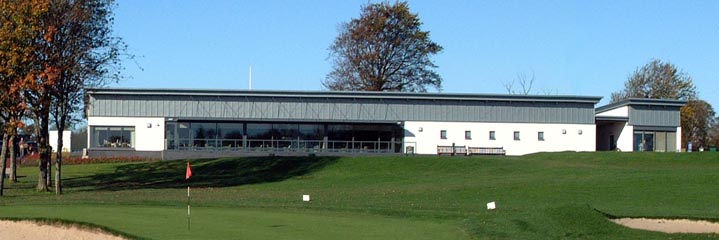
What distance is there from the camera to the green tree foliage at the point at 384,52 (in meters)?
83.6

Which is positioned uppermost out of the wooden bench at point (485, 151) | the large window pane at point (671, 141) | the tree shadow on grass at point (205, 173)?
the large window pane at point (671, 141)

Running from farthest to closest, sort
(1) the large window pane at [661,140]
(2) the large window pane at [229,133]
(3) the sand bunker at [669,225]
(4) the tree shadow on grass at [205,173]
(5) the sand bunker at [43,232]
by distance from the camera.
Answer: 1. (1) the large window pane at [661,140]
2. (2) the large window pane at [229,133]
3. (4) the tree shadow on grass at [205,173]
4. (3) the sand bunker at [669,225]
5. (5) the sand bunker at [43,232]

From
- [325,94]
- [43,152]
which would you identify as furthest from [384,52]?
[43,152]

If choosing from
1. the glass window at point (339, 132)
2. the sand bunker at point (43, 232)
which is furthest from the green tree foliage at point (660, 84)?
the sand bunker at point (43, 232)

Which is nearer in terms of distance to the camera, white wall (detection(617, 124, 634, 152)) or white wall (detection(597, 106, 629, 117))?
white wall (detection(617, 124, 634, 152))

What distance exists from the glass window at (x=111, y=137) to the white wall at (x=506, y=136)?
22.5 m

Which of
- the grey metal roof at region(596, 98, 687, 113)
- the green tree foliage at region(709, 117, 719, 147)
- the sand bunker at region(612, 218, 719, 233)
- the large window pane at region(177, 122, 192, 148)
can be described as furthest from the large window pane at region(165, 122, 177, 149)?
the green tree foliage at region(709, 117, 719, 147)

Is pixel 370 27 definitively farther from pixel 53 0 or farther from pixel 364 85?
pixel 53 0

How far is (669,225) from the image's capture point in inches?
898

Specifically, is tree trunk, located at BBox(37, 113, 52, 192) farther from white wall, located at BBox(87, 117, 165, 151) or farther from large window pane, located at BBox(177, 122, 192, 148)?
large window pane, located at BBox(177, 122, 192, 148)

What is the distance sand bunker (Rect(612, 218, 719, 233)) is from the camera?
21827 mm

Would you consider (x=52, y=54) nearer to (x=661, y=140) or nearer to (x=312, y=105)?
(x=312, y=105)

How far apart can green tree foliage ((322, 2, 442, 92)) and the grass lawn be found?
25.2 m

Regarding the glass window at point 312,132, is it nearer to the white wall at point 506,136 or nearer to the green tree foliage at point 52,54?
the white wall at point 506,136
